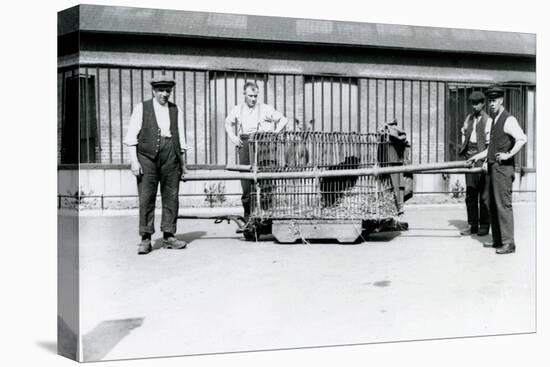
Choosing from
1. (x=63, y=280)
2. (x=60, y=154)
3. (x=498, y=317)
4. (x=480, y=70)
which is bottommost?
(x=498, y=317)

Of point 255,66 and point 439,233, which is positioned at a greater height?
point 255,66

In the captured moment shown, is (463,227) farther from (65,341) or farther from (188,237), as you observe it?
(65,341)

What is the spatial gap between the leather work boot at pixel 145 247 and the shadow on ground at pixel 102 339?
1632mm

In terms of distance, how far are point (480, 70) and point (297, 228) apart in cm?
461

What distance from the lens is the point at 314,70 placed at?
11367 millimetres

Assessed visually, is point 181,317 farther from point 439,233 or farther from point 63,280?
point 439,233

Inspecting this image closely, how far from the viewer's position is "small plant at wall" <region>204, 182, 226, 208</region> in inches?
362

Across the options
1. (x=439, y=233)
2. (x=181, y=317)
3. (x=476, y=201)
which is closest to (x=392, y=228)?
(x=439, y=233)

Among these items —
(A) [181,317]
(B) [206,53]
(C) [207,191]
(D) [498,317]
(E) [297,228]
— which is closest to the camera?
(A) [181,317]

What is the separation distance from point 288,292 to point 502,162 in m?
2.79

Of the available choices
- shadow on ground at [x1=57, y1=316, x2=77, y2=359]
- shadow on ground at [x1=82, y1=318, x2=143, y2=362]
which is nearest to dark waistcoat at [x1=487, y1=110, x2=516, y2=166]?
shadow on ground at [x1=82, y1=318, x2=143, y2=362]

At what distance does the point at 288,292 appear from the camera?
510 cm

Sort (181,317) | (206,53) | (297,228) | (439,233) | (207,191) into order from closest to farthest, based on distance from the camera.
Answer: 1. (181,317)
2. (297,228)
3. (439,233)
4. (207,191)
5. (206,53)

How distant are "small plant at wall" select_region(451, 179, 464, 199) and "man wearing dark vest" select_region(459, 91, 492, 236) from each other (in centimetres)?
230
